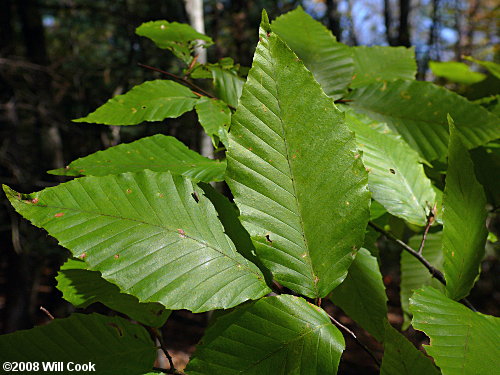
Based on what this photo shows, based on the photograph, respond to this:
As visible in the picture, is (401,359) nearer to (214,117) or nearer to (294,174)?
(294,174)

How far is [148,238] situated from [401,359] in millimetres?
256

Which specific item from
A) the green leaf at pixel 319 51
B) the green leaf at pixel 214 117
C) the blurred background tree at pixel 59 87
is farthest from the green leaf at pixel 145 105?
the blurred background tree at pixel 59 87

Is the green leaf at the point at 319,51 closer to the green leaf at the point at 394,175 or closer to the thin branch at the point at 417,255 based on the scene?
the green leaf at the point at 394,175

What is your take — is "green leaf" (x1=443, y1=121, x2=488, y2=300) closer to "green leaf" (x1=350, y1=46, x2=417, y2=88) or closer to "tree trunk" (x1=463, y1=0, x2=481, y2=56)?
"green leaf" (x1=350, y1=46, x2=417, y2=88)

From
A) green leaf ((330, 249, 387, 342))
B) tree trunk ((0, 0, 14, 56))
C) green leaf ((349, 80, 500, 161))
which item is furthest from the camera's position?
tree trunk ((0, 0, 14, 56))

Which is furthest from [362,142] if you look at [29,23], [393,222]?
[29,23]

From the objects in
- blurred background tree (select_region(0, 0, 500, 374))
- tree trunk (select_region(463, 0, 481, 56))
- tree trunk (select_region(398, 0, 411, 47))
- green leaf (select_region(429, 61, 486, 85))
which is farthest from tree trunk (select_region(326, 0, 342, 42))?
green leaf (select_region(429, 61, 486, 85))

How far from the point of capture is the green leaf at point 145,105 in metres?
0.66

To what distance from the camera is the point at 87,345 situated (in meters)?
0.41

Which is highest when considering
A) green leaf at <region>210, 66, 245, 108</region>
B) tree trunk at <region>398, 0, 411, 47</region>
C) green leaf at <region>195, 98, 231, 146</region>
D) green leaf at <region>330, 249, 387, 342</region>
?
tree trunk at <region>398, 0, 411, 47</region>

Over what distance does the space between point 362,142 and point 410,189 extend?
0.10m

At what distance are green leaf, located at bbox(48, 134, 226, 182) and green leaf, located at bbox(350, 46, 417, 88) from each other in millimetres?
430

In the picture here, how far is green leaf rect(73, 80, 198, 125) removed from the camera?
0.66 meters

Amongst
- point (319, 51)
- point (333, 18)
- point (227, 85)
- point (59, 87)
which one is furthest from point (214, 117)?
point (333, 18)
